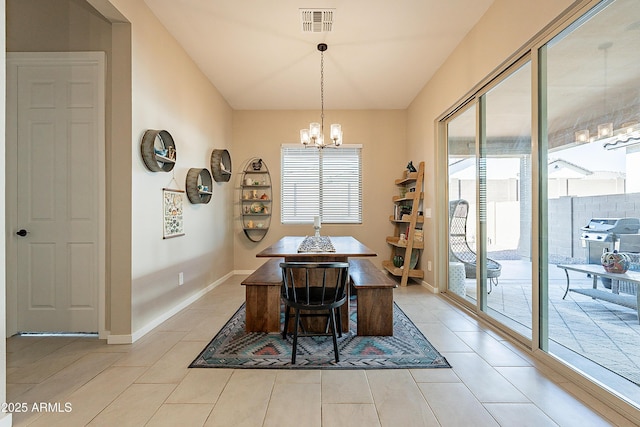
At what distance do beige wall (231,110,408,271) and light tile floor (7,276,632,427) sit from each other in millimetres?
3071

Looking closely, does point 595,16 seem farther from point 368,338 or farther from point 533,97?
point 368,338

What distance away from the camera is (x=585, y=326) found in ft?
6.73

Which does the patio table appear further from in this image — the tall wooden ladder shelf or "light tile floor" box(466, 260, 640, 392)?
the tall wooden ladder shelf

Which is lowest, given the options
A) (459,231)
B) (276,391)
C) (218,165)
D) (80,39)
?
(276,391)

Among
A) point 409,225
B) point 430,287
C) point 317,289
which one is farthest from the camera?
point 409,225

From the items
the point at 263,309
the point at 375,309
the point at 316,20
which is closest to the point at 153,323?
the point at 263,309

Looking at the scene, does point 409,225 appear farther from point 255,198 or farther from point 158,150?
point 158,150

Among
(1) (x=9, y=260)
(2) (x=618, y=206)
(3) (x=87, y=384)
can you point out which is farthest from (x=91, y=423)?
(2) (x=618, y=206)

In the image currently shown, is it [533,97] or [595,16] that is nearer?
[595,16]

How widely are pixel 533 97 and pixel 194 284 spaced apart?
3801 mm

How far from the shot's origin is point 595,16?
6.31 feet

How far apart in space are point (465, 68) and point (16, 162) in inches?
168

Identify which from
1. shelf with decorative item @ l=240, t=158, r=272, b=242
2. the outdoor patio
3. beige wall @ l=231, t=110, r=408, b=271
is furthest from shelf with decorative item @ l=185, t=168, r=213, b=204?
the outdoor patio

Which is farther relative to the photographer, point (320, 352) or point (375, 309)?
point (375, 309)
